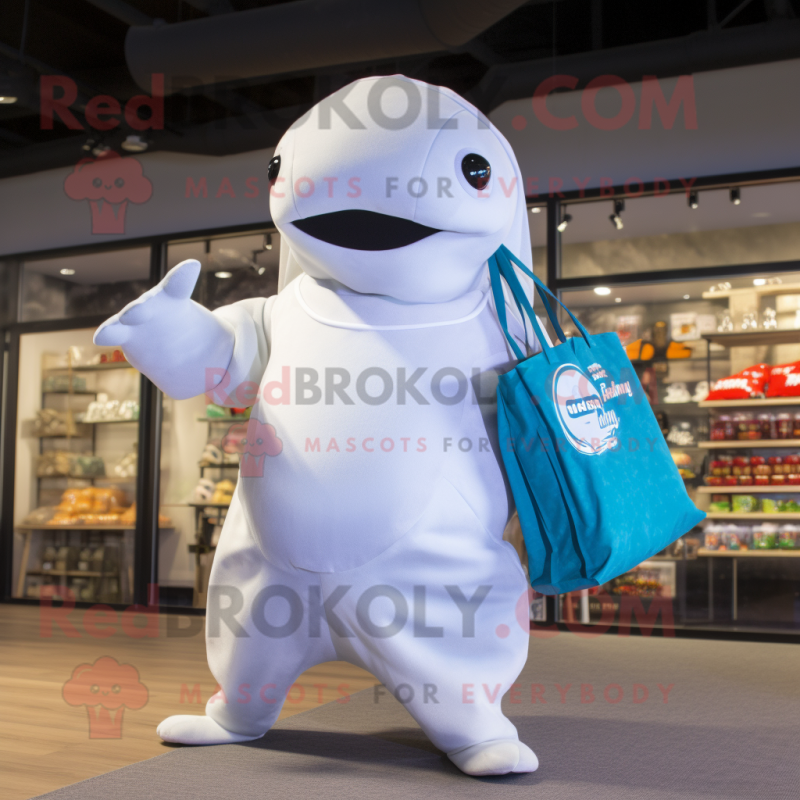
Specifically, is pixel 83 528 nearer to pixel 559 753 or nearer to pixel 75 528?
pixel 75 528

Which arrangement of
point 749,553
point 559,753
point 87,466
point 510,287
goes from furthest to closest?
point 87,466 → point 749,553 → point 559,753 → point 510,287

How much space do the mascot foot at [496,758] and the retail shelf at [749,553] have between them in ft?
10.7

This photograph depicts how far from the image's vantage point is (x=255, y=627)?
6.60 feet

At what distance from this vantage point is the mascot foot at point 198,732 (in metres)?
2.18

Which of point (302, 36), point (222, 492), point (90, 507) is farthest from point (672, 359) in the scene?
point (90, 507)

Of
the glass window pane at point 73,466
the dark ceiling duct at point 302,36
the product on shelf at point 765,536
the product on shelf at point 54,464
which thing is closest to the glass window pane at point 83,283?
the glass window pane at point 73,466

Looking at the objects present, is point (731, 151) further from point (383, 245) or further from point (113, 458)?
point (113, 458)

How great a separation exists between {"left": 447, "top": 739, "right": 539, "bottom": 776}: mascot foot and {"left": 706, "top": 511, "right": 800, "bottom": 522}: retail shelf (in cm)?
316

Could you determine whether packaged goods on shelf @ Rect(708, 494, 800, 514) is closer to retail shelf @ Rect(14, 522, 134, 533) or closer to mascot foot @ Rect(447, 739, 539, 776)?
mascot foot @ Rect(447, 739, 539, 776)

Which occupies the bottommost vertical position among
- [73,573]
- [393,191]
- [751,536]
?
[73,573]

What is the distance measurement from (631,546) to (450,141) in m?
0.93

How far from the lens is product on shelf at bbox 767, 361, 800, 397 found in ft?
15.6

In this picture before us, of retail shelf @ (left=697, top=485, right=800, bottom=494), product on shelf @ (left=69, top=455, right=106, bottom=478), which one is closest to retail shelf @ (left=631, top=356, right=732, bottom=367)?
retail shelf @ (left=697, top=485, right=800, bottom=494)

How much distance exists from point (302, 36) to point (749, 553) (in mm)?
3535
